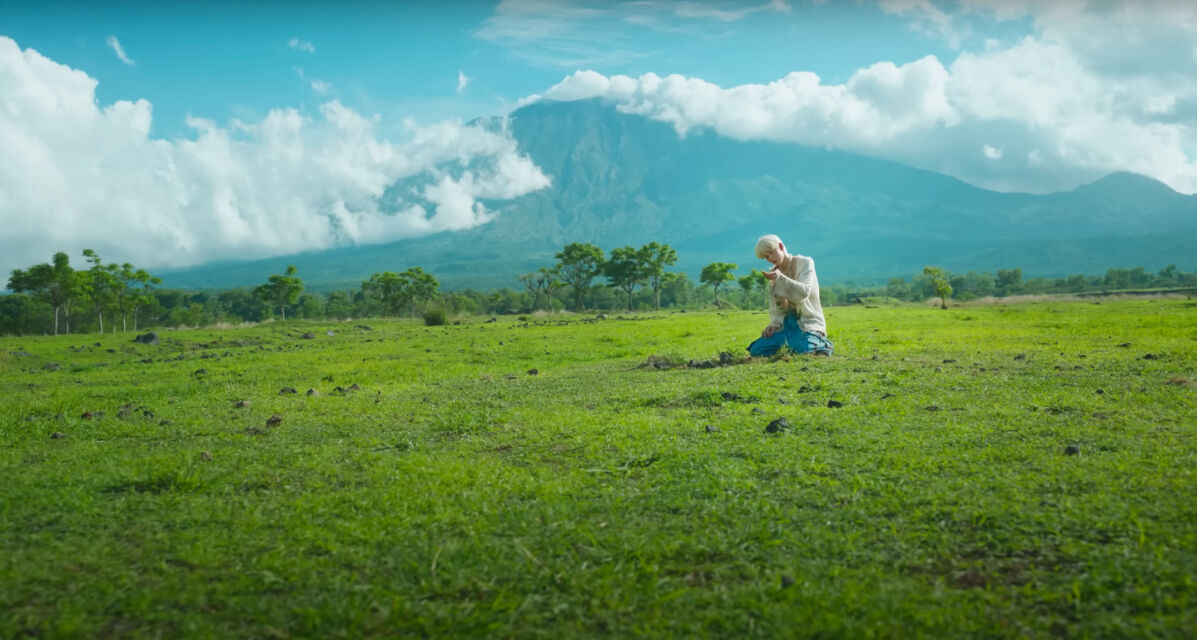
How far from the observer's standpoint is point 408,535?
4.15 m

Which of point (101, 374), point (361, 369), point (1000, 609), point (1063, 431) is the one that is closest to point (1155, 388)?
point (1063, 431)

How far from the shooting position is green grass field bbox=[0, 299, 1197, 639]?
316 cm

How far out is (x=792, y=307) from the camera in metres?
13.1

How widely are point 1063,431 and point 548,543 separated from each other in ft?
16.1

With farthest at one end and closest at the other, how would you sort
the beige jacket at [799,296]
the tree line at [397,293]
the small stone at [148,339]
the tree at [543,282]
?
the tree at [543,282] < the tree line at [397,293] < the small stone at [148,339] < the beige jacket at [799,296]

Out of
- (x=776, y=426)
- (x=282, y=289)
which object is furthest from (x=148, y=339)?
(x=282, y=289)

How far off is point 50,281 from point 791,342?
2033 inches

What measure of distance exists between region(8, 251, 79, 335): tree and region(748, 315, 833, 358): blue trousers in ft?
163

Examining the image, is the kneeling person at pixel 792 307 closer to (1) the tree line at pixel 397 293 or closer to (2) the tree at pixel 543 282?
(1) the tree line at pixel 397 293

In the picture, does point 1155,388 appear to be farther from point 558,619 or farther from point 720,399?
point 558,619

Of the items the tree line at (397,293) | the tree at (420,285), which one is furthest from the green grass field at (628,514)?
the tree at (420,285)

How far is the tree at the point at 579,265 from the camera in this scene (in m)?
78.9

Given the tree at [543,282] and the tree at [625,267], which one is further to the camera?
the tree at [625,267]

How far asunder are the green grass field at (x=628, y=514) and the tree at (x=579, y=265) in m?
70.2
